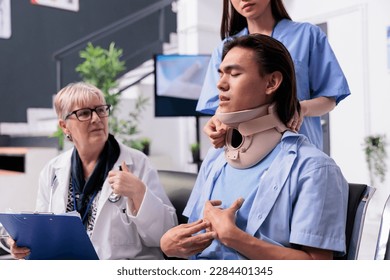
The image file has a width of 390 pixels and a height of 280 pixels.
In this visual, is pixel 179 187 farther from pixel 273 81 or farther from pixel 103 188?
pixel 273 81

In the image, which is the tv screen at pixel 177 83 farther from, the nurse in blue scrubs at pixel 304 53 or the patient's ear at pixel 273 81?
the patient's ear at pixel 273 81

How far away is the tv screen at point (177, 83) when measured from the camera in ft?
11.7

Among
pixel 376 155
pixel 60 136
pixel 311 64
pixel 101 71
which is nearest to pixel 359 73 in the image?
pixel 376 155

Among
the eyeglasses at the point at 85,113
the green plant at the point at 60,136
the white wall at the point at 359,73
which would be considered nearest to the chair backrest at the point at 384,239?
the eyeglasses at the point at 85,113

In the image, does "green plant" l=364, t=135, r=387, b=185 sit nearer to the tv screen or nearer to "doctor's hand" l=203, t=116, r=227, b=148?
the tv screen

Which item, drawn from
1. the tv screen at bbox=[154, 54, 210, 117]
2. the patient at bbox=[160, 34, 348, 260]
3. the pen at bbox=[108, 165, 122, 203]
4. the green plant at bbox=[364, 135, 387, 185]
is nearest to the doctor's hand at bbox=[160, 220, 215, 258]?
the patient at bbox=[160, 34, 348, 260]

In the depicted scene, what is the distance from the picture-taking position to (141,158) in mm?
1456

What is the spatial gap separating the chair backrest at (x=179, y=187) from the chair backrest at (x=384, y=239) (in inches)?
23.4

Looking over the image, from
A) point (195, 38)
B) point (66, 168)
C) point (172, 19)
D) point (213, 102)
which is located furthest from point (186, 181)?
point (172, 19)

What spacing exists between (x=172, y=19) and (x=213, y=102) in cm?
422

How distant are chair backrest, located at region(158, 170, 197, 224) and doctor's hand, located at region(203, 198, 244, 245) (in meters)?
0.51

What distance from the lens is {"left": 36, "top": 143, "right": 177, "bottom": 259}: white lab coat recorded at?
4.19 ft
